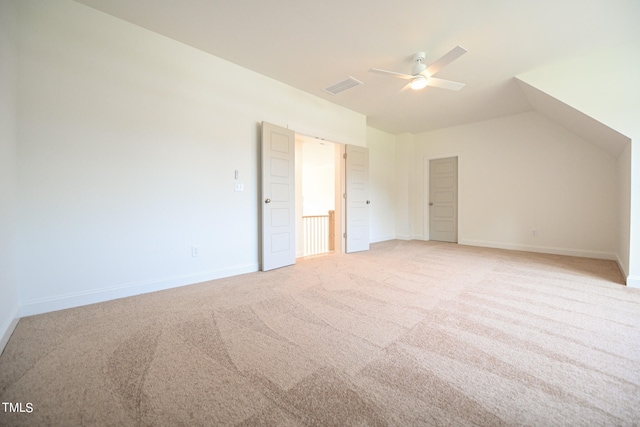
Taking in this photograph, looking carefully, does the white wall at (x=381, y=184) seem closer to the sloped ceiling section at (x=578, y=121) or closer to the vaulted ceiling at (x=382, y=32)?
the vaulted ceiling at (x=382, y=32)

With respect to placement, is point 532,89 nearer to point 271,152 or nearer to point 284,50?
point 284,50

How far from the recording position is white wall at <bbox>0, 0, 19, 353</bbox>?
1.70m

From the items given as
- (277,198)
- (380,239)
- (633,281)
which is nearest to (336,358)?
(277,198)

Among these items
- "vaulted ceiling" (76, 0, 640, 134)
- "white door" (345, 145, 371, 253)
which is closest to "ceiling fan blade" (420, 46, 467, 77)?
"vaulted ceiling" (76, 0, 640, 134)

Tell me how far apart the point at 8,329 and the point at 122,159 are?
159 cm

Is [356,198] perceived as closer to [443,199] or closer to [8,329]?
[443,199]

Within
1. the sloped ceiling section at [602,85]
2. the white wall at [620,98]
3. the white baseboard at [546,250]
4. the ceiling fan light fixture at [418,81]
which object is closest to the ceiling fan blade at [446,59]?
the ceiling fan light fixture at [418,81]

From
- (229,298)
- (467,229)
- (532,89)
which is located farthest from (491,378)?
(467,229)

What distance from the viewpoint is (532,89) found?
3521mm

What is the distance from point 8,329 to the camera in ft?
5.68

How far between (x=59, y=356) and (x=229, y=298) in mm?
1182

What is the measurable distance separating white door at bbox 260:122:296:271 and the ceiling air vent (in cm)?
96

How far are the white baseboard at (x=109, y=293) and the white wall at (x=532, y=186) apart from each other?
543 cm

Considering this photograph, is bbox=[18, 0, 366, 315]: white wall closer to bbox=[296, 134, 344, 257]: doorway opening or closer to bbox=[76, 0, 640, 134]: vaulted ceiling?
bbox=[76, 0, 640, 134]: vaulted ceiling
